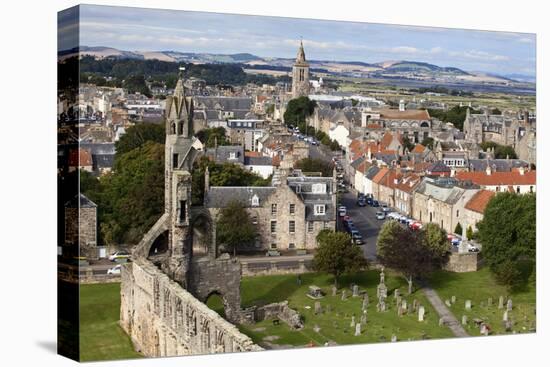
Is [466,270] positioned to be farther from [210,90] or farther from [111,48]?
[111,48]

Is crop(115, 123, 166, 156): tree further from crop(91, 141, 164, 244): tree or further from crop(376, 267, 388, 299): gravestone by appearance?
crop(376, 267, 388, 299): gravestone

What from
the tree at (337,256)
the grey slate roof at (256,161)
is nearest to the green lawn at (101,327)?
the tree at (337,256)

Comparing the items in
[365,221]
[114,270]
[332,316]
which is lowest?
[332,316]

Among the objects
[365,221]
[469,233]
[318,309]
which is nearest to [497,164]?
[469,233]

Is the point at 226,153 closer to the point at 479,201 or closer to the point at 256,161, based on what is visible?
the point at 256,161

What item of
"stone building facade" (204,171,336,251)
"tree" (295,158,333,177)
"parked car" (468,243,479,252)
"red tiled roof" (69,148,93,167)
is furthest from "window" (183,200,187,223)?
"parked car" (468,243,479,252)

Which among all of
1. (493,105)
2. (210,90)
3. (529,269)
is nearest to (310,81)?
(210,90)
